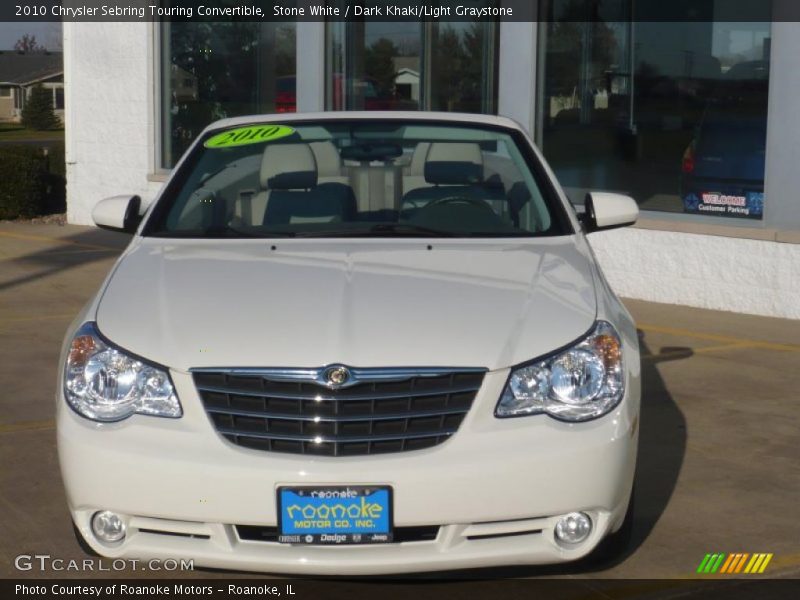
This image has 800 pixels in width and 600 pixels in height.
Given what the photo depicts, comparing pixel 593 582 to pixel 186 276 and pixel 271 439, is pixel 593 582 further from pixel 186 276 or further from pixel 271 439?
pixel 186 276

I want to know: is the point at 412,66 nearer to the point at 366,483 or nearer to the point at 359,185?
the point at 359,185

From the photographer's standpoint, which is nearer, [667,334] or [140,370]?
[140,370]

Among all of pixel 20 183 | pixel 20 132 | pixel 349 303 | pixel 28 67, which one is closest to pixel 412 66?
pixel 20 183

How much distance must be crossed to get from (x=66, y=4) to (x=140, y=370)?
13.6 m

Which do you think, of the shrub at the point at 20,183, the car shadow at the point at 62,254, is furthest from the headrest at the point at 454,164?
the shrub at the point at 20,183

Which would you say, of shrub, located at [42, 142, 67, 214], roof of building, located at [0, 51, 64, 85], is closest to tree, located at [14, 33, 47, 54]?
roof of building, located at [0, 51, 64, 85]

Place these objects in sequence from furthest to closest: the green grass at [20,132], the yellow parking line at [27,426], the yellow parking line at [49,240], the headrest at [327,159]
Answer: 1. the green grass at [20,132]
2. the yellow parking line at [49,240]
3. the yellow parking line at [27,426]
4. the headrest at [327,159]

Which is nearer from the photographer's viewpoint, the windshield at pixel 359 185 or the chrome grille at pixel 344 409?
the chrome grille at pixel 344 409

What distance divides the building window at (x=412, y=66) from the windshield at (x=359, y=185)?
6.71m

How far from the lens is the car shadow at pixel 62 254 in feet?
39.6

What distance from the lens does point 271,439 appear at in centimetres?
394

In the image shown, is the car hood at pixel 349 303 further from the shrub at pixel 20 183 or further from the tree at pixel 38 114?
the tree at pixel 38 114

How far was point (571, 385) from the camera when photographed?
4086mm

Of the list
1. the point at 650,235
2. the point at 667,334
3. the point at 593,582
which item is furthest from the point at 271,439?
the point at 650,235
